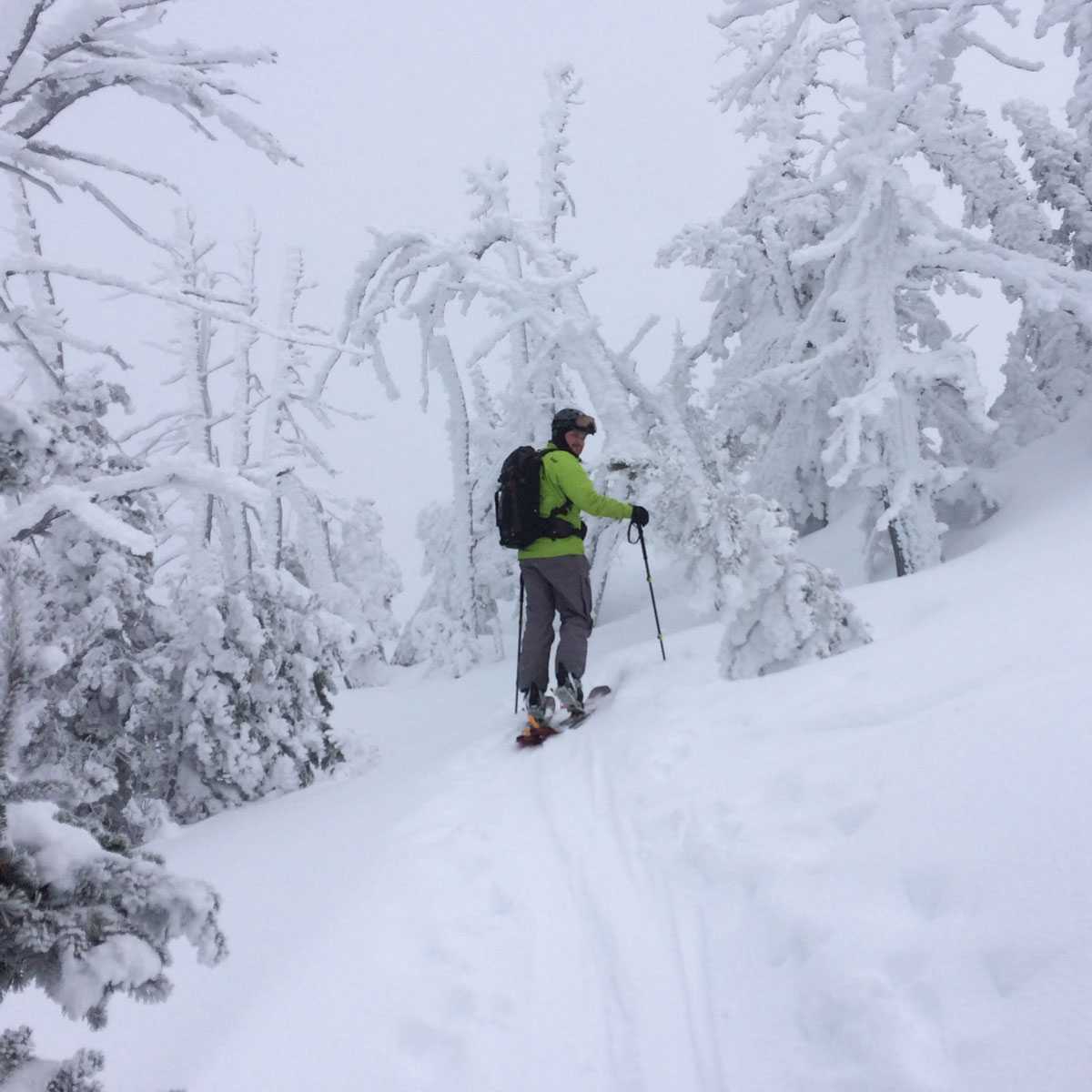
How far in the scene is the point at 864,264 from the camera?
8.92m

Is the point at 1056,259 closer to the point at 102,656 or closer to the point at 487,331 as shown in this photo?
the point at 487,331

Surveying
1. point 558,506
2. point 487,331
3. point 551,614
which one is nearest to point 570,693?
point 551,614

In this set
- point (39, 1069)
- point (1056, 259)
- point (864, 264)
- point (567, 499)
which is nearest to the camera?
point (39, 1069)

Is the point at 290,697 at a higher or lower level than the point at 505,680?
higher

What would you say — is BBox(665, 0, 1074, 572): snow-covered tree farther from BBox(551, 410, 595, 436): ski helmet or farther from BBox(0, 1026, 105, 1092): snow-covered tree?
BBox(0, 1026, 105, 1092): snow-covered tree

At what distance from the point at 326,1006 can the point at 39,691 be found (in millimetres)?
1459

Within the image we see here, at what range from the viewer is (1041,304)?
747cm

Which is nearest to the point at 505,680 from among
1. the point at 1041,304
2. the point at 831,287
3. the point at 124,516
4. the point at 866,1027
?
the point at 124,516

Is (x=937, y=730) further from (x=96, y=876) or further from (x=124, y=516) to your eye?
(x=124, y=516)

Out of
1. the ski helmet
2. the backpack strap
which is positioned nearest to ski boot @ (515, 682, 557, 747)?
the backpack strap

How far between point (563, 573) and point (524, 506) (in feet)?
2.15

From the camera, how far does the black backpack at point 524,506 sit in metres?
6.09

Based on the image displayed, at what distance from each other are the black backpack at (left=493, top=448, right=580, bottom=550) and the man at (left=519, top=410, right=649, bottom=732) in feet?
0.13

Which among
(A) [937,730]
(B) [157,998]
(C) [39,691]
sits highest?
(C) [39,691]
